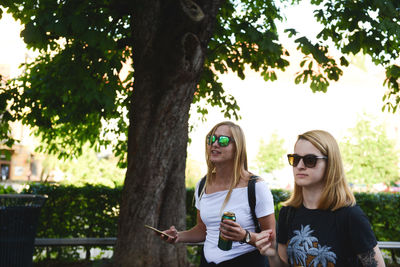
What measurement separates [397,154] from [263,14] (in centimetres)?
2994

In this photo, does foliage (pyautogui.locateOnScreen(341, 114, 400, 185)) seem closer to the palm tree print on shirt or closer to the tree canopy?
the tree canopy

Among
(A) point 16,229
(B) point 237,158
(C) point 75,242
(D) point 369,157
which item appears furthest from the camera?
(D) point 369,157

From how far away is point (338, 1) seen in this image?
7.26 m

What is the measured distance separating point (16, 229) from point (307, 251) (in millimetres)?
3027

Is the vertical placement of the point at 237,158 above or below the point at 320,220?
above

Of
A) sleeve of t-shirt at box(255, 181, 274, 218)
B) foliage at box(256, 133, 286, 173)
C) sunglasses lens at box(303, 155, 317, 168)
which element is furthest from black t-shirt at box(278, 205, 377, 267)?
foliage at box(256, 133, 286, 173)

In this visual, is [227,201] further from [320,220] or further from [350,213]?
[350,213]

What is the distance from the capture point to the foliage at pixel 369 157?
111ft

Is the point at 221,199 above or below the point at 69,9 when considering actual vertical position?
below

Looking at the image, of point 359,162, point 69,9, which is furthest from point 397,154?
point 69,9

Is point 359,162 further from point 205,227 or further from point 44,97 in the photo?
point 205,227

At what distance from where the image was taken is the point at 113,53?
7.19 m

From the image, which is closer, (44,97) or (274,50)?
(274,50)

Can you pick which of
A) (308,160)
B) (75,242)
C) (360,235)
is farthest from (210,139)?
(75,242)
